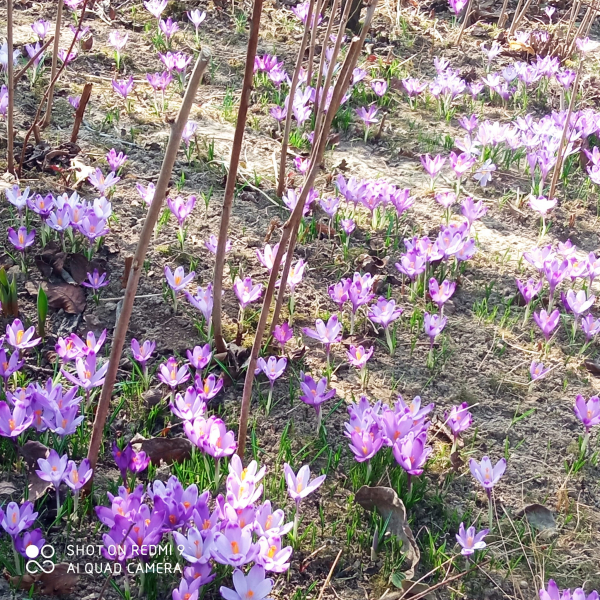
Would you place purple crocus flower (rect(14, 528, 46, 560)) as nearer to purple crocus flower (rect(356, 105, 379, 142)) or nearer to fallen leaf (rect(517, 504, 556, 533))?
fallen leaf (rect(517, 504, 556, 533))

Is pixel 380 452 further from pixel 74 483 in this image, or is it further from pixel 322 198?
pixel 322 198

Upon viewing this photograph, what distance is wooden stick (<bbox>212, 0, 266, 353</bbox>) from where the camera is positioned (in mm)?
2031

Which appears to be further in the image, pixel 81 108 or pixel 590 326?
pixel 81 108

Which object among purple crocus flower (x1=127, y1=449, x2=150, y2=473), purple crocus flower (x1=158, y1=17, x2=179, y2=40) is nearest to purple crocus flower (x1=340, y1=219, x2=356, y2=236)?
purple crocus flower (x1=127, y1=449, x2=150, y2=473)

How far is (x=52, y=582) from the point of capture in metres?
1.72

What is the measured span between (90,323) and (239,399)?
593 mm

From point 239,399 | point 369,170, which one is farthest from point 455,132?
point 239,399

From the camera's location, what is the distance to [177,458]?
2082 millimetres

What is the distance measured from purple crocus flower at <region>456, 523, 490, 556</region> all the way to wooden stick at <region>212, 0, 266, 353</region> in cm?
97

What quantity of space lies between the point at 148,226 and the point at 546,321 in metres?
1.58

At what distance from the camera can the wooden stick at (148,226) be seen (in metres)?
1.63

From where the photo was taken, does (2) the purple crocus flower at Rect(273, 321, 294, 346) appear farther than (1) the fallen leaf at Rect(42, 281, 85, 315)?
No

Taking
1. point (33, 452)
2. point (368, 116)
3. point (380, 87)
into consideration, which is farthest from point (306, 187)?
point (380, 87)

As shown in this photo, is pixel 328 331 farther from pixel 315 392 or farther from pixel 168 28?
pixel 168 28
